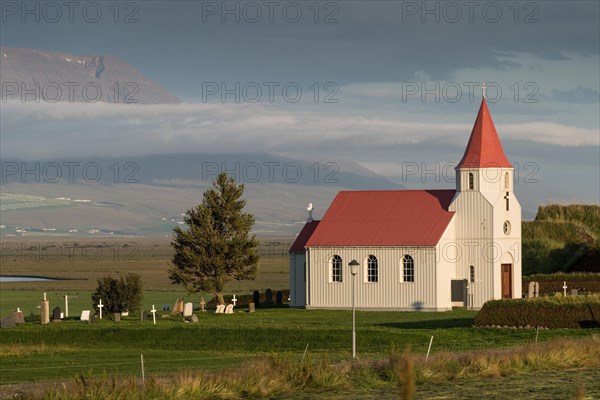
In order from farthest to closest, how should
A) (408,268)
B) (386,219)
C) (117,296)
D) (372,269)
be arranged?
1. (386,219)
2. (372,269)
3. (408,268)
4. (117,296)

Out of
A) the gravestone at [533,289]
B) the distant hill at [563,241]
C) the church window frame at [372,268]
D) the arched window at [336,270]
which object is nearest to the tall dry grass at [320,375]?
the gravestone at [533,289]

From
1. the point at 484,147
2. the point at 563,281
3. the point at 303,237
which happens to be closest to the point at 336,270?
the point at 303,237

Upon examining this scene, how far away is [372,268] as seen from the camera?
221ft

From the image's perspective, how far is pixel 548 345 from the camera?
120 ft

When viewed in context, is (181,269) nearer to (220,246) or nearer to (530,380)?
(220,246)

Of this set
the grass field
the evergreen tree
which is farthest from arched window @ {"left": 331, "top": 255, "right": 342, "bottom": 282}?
the evergreen tree

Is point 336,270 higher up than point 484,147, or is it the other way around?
point 484,147

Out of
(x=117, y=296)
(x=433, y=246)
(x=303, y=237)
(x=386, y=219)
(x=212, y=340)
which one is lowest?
(x=212, y=340)

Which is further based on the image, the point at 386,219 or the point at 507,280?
the point at 386,219

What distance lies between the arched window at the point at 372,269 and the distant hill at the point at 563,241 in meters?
11.7

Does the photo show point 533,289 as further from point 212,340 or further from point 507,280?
point 212,340

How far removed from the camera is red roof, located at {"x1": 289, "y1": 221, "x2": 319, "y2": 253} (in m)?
71.6

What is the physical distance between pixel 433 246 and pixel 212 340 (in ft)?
64.5

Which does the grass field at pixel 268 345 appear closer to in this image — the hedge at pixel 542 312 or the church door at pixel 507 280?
the hedge at pixel 542 312
